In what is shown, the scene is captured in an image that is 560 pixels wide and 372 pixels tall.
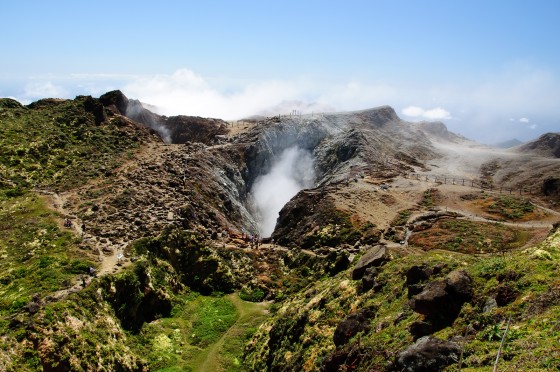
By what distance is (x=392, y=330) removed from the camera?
83.4ft

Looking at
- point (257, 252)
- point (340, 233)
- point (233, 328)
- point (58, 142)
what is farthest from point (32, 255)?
point (340, 233)

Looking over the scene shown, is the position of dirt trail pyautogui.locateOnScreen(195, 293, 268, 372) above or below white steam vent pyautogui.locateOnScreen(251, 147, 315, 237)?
below

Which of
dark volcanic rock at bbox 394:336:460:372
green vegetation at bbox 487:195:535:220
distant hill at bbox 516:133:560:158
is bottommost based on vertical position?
green vegetation at bbox 487:195:535:220

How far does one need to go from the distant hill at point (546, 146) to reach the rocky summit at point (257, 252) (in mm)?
13049

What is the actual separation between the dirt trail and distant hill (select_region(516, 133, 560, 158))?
4292 inches

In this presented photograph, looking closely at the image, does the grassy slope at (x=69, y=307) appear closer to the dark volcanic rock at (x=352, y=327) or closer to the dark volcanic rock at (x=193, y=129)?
the dark volcanic rock at (x=352, y=327)

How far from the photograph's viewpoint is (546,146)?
128 meters

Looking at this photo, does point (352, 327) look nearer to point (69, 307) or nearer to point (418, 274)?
point (418, 274)

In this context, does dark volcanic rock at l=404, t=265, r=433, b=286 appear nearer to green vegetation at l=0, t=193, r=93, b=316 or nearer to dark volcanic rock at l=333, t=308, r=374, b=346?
dark volcanic rock at l=333, t=308, r=374, b=346

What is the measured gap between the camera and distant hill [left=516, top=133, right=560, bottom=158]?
12462 cm

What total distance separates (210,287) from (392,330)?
32.8 meters

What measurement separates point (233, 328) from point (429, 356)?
29125 mm

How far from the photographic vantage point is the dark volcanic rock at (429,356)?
61.3ft

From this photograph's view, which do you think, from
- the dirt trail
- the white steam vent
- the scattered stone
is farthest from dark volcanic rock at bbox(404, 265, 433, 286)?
the white steam vent
